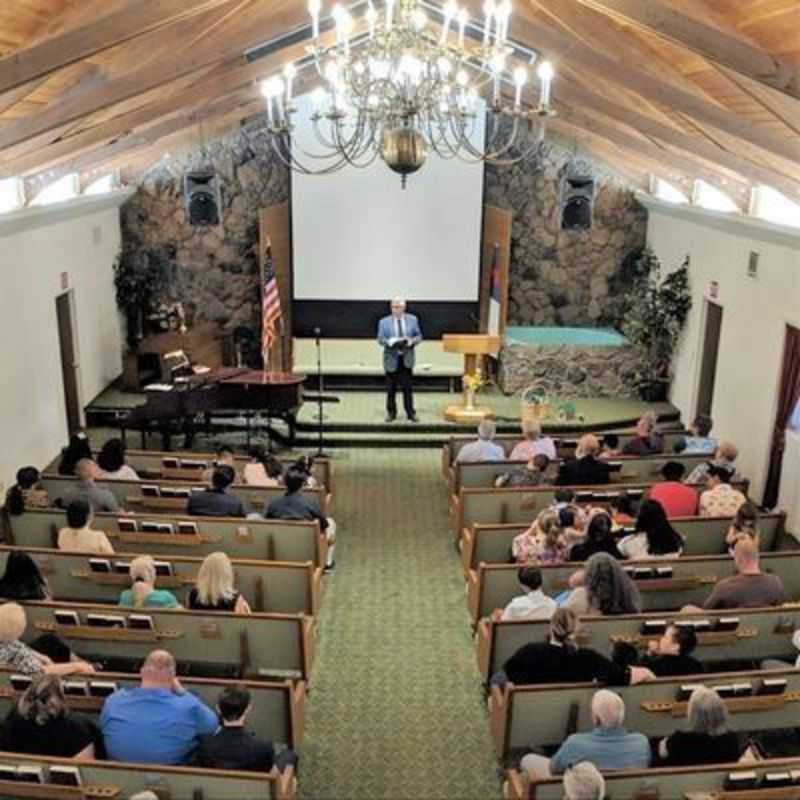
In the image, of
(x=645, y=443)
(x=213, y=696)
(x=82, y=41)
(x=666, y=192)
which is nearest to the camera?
(x=213, y=696)

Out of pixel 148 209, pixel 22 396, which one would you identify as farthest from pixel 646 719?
pixel 148 209

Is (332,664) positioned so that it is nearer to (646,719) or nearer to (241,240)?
(646,719)

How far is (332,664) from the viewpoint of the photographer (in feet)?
18.0

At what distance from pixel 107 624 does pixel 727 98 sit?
19.0ft

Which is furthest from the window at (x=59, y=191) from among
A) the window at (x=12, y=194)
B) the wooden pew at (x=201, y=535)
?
the wooden pew at (x=201, y=535)

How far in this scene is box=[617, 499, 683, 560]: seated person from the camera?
5402 mm

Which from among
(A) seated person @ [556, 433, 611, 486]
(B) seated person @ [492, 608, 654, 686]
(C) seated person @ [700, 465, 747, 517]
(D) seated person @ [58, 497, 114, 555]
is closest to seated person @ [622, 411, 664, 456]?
(A) seated person @ [556, 433, 611, 486]

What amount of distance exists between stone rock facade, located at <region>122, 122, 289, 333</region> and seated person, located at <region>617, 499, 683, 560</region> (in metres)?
8.81

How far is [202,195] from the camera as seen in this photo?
11156mm

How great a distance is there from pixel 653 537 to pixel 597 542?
38 cm

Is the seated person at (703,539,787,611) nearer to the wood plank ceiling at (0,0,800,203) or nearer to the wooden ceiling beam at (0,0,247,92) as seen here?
the wood plank ceiling at (0,0,800,203)

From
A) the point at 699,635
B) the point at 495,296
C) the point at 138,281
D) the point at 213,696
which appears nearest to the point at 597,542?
the point at 699,635

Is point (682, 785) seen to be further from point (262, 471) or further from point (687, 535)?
point (262, 471)

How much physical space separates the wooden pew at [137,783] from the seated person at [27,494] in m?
2.94
